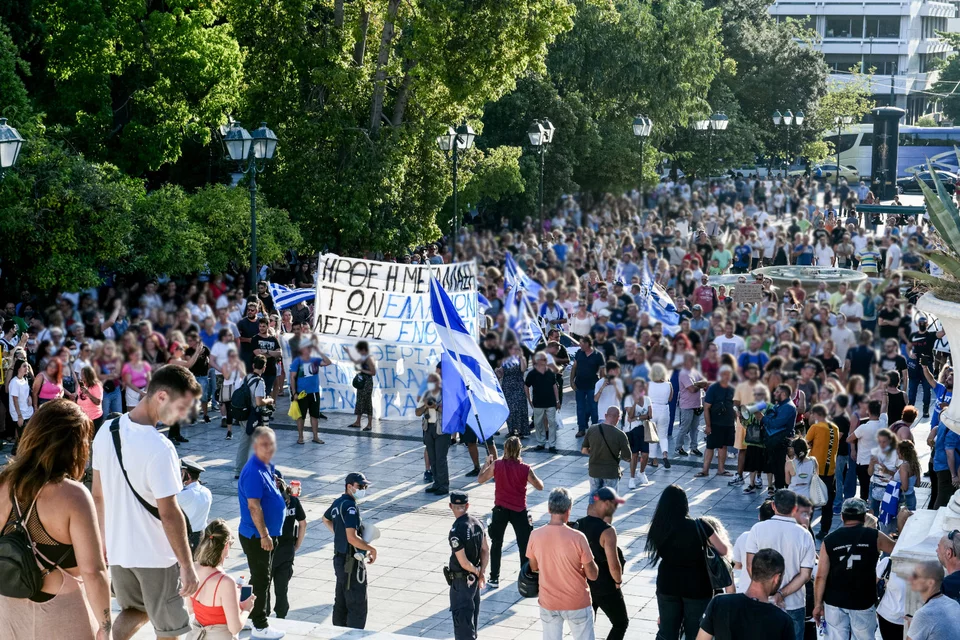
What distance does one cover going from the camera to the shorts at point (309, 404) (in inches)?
667

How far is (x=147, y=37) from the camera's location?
2472cm

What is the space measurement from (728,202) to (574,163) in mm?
9296

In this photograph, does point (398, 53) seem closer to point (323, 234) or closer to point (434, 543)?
point (323, 234)

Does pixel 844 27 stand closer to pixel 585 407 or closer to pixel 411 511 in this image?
pixel 585 407

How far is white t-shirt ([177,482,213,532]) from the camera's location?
9086 millimetres

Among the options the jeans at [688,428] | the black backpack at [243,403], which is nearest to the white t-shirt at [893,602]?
the jeans at [688,428]

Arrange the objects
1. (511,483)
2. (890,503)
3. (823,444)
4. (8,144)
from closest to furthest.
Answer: (890,503) → (511,483) → (823,444) → (8,144)

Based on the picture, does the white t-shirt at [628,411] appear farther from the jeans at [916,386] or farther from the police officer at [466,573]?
the police officer at [466,573]

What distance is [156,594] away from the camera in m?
5.87

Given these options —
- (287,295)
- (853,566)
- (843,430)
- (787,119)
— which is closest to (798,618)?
(853,566)

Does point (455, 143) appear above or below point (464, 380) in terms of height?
above

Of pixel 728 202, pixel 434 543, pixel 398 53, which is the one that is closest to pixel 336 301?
pixel 434 543

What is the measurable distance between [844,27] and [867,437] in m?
102

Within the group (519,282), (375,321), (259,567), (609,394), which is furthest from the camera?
(519,282)
